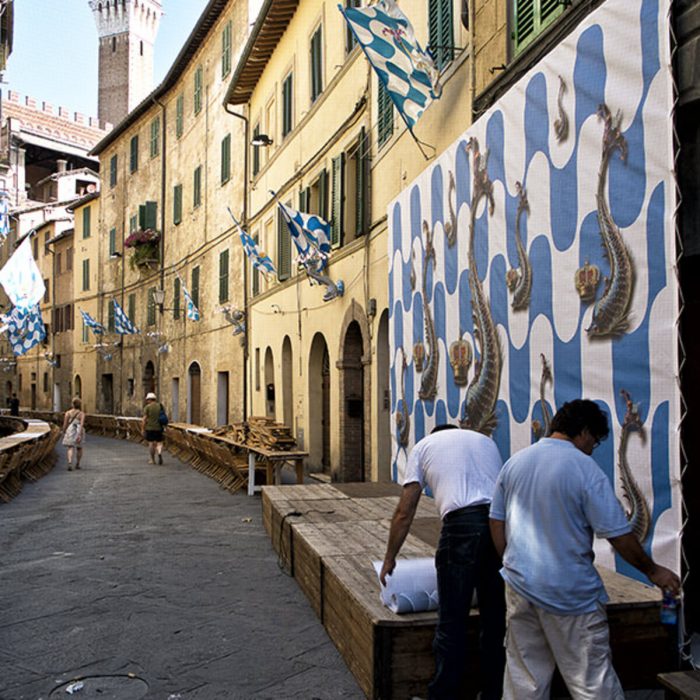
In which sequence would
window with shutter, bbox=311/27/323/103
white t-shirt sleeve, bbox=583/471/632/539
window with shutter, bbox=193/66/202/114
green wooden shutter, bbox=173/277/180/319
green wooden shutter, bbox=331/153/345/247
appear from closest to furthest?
white t-shirt sleeve, bbox=583/471/632/539 < green wooden shutter, bbox=331/153/345/247 < window with shutter, bbox=311/27/323/103 < window with shutter, bbox=193/66/202/114 < green wooden shutter, bbox=173/277/180/319

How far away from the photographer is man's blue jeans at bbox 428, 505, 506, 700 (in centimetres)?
431

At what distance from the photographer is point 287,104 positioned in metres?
18.8

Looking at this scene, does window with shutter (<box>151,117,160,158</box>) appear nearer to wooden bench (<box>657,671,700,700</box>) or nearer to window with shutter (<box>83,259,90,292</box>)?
window with shutter (<box>83,259,90,292</box>)

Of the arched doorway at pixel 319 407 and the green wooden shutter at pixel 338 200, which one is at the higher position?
the green wooden shutter at pixel 338 200

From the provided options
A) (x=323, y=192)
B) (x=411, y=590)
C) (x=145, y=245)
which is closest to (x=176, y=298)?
(x=145, y=245)

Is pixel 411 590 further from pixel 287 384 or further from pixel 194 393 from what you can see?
pixel 194 393

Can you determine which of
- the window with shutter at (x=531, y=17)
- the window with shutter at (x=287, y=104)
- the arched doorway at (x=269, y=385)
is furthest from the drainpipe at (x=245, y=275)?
the window with shutter at (x=531, y=17)

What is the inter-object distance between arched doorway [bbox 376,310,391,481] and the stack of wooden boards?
6.04 ft

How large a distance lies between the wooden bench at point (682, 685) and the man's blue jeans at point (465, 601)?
3.49ft

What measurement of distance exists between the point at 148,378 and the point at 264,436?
19925mm

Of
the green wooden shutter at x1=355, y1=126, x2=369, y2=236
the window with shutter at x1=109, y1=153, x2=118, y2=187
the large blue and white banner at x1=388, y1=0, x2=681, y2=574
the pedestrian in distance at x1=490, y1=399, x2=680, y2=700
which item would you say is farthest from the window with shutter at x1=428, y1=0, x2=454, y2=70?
the window with shutter at x1=109, y1=153, x2=118, y2=187

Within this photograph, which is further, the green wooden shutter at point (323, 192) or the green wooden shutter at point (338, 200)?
the green wooden shutter at point (323, 192)

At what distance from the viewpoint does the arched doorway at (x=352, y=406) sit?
14.6 meters

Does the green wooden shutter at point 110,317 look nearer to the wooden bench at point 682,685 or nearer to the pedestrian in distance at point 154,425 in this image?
the pedestrian in distance at point 154,425
